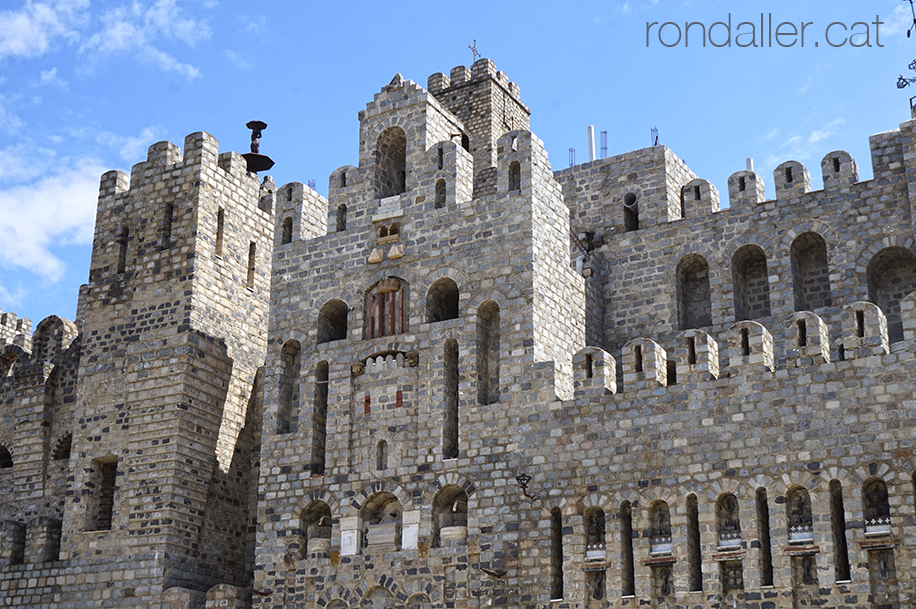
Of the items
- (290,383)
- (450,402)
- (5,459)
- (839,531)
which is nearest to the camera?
(839,531)

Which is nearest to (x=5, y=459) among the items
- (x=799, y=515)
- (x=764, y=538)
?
(x=764, y=538)

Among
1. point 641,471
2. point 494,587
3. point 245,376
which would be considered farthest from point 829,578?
point 245,376

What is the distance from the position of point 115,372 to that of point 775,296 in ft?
43.5

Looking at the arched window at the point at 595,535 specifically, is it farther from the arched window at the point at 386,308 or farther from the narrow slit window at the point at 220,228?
the narrow slit window at the point at 220,228

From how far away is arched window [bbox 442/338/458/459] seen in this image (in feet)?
74.3

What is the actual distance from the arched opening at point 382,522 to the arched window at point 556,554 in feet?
9.53

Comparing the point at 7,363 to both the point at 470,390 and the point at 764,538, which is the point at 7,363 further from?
the point at 764,538

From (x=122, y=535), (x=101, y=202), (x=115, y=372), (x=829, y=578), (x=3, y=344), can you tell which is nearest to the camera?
(x=829, y=578)

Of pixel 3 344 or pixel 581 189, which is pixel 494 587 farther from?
pixel 3 344

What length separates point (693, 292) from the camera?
2541 cm

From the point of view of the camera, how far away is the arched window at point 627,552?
2036 cm

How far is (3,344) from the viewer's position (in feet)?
101

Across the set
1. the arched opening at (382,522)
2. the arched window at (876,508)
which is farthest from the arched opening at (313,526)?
the arched window at (876,508)

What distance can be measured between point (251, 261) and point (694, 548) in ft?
40.8
